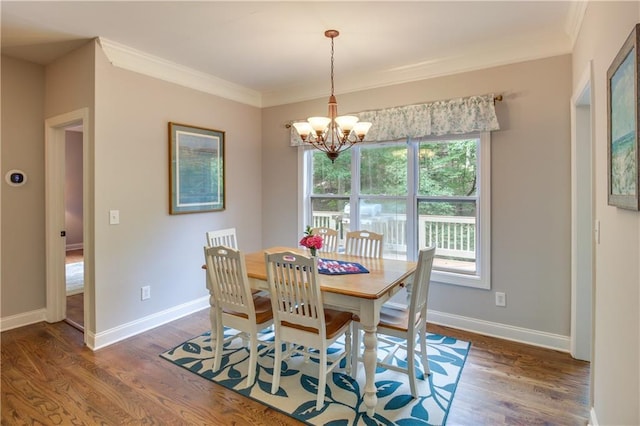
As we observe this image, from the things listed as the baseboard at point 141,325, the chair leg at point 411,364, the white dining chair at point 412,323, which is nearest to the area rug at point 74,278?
the baseboard at point 141,325

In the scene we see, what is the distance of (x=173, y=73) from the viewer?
3.64m

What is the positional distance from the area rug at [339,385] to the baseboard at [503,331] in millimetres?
315

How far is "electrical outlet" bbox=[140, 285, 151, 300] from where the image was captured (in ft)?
11.3

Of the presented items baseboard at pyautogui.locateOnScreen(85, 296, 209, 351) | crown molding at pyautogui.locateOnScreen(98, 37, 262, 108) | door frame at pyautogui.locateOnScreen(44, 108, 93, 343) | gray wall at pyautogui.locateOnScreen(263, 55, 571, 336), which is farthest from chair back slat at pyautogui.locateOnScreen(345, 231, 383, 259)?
door frame at pyautogui.locateOnScreen(44, 108, 93, 343)

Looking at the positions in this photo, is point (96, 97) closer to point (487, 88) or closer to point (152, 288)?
point (152, 288)

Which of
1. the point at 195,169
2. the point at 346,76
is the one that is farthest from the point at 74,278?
the point at 346,76

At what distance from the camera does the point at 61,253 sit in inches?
146

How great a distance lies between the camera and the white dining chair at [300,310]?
2.15m

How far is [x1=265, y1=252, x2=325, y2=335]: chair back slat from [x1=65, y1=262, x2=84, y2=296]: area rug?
3797 mm

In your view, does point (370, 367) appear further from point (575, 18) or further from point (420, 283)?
point (575, 18)

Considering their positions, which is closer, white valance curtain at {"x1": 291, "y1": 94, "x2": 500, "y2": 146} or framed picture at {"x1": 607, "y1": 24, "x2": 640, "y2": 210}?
framed picture at {"x1": 607, "y1": 24, "x2": 640, "y2": 210}

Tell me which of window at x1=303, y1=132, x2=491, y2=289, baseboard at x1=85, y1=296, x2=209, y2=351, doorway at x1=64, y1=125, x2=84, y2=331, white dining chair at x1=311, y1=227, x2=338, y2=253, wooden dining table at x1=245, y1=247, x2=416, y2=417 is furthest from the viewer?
doorway at x1=64, y1=125, x2=84, y2=331

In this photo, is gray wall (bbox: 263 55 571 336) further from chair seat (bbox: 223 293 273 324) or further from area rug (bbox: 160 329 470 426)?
chair seat (bbox: 223 293 273 324)

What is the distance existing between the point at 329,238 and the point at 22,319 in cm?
323
